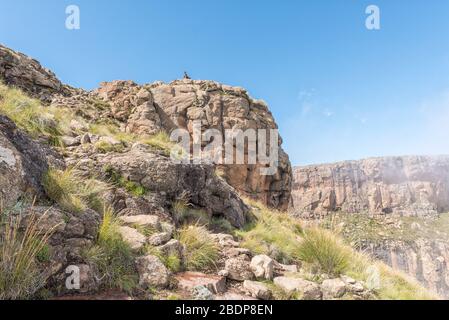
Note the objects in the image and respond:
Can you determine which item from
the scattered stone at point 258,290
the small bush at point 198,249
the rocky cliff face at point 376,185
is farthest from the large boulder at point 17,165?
the rocky cliff face at point 376,185

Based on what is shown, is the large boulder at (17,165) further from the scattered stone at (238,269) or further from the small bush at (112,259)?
the scattered stone at (238,269)

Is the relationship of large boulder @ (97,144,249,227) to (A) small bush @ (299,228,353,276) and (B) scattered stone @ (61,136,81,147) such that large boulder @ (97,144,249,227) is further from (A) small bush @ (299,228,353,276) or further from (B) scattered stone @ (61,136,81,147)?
(A) small bush @ (299,228,353,276)

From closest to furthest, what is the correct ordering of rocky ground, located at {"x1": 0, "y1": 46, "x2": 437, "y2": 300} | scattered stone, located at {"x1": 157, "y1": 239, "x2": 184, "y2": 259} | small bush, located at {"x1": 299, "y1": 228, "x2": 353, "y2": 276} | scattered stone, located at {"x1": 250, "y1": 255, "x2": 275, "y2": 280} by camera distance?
rocky ground, located at {"x1": 0, "y1": 46, "x2": 437, "y2": 300} → scattered stone, located at {"x1": 157, "y1": 239, "x2": 184, "y2": 259} → scattered stone, located at {"x1": 250, "y1": 255, "x2": 275, "y2": 280} → small bush, located at {"x1": 299, "y1": 228, "x2": 353, "y2": 276}

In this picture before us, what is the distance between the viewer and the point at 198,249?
5.23 m

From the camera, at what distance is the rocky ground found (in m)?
3.53

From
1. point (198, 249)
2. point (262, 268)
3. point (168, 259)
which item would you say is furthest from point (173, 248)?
point (262, 268)

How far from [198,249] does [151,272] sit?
4.22 ft

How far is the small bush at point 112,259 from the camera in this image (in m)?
3.77

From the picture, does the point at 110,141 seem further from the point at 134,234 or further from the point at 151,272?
the point at 151,272

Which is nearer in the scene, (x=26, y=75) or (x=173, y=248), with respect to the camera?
(x=173, y=248)

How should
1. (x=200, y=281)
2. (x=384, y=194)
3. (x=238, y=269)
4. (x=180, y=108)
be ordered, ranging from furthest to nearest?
(x=384, y=194), (x=180, y=108), (x=238, y=269), (x=200, y=281)

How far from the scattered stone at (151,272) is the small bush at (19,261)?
112cm

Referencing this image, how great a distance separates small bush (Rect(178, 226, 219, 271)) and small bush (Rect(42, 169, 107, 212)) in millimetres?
1633

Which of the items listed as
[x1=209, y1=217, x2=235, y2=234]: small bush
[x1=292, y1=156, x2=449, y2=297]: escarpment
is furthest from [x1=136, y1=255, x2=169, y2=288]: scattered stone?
[x1=292, y1=156, x2=449, y2=297]: escarpment
